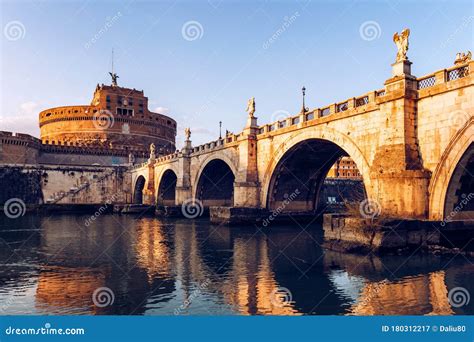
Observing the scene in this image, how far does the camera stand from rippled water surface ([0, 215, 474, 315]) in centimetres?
955

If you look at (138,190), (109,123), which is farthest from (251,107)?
(109,123)

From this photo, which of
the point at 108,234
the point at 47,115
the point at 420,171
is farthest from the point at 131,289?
the point at 47,115

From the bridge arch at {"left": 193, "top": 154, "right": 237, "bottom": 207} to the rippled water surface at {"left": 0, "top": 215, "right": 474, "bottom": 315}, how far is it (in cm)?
2161

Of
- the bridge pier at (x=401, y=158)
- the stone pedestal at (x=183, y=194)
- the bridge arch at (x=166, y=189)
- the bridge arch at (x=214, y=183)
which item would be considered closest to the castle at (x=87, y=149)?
the bridge arch at (x=166, y=189)

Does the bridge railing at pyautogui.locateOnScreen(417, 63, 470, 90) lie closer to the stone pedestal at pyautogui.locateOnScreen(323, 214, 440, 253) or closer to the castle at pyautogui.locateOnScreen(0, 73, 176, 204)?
the stone pedestal at pyautogui.locateOnScreen(323, 214, 440, 253)

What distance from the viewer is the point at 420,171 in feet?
55.5

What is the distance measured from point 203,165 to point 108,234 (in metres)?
17.6

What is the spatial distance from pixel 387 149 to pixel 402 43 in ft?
15.9

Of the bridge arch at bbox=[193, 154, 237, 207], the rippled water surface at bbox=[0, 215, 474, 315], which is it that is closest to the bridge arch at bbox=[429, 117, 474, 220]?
the rippled water surface at bbox=[0, 215, 474, 315]

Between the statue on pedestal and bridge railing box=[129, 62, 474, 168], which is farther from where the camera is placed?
the statue on pedestal

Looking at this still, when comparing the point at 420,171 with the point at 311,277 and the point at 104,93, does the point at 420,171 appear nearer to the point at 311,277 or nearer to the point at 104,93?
the point at 311,277

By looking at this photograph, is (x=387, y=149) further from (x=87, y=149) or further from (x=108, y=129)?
(x=108, y=129)

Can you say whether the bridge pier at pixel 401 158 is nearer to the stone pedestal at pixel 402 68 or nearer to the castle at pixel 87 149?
the stone pedestal at pixel 402 68

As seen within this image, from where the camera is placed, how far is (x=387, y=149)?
18094 millimetres
